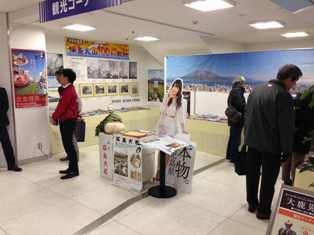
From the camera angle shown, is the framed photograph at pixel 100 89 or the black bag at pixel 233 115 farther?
the framed photograph at pixel 100 89

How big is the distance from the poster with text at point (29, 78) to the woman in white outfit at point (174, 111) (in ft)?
7.24

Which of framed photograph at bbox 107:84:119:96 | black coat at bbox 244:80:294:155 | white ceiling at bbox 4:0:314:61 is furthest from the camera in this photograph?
framed photograph at bbox 107:84:119:96

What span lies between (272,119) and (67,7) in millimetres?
2343

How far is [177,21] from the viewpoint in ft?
13.8

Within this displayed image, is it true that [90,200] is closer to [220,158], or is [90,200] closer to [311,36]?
[220,158]

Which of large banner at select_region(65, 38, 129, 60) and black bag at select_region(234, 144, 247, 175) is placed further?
large banner at select_region(65, 38, 129, 60)

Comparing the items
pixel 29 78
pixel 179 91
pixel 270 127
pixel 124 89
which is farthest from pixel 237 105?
pixel 124 89

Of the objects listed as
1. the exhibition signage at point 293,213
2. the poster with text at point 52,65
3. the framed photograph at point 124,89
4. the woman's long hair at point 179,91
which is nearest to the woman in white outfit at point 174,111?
the woman's long hair at point 179,91

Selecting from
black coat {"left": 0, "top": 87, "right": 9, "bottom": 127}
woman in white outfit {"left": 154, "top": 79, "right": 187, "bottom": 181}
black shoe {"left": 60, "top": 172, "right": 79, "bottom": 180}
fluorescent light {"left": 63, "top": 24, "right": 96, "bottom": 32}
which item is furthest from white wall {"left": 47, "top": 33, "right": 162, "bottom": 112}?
woman in white outfit {"left": 154, "top": 79, "right": 187, "bottom": 181}

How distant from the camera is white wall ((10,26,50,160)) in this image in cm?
422

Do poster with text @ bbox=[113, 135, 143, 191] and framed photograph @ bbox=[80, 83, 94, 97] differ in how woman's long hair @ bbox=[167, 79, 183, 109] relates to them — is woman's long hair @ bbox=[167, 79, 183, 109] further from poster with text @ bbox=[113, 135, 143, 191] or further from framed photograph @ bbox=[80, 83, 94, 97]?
framed photograph @ bbox=[80, 83, 94, 97]

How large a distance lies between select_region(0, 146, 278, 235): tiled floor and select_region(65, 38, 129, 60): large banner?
274 centimetres

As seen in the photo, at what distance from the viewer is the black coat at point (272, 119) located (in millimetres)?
2494

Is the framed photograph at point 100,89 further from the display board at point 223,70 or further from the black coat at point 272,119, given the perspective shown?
the black coat at point 272,119
